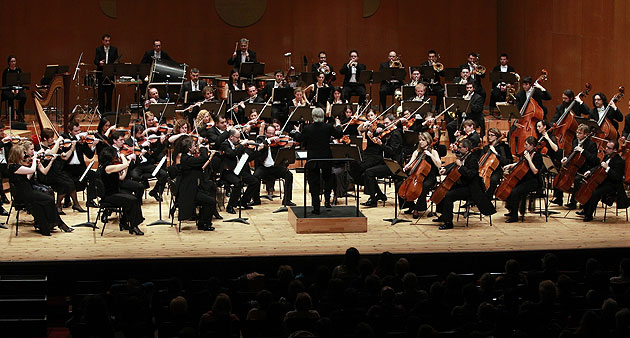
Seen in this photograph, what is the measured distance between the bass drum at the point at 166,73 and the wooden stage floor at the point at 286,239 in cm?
437

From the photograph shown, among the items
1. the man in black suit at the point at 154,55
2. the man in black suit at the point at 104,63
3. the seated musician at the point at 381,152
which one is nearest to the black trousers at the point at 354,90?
the man in black suit at the point at 154,55

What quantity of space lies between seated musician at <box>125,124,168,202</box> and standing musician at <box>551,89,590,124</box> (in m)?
5.72

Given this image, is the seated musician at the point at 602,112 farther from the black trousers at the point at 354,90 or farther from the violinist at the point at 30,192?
the violinist at the point at 30,192

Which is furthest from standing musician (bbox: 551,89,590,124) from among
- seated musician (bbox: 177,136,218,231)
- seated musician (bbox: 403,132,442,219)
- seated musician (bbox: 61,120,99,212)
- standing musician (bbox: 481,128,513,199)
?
seated musician (bbox: 61,120,99,212)

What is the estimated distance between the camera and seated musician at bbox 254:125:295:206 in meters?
11.9

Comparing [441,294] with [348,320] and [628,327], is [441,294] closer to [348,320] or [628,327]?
[348,320]

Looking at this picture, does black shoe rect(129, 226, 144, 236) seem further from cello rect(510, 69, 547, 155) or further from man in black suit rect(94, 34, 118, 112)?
man in black suit rect(94, 34, 118, 112)

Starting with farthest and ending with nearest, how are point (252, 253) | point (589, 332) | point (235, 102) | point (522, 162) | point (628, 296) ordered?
point (235, 102)
point (522, 162)
point (252, 253)
point (628, 296)
point (589, 332)

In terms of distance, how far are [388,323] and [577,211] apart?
19.9 feet

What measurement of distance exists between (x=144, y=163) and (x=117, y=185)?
4.55 feet

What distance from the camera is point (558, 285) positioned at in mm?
7598

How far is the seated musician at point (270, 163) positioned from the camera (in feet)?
39.2

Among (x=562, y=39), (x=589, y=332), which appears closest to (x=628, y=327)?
(x=589, y=332)

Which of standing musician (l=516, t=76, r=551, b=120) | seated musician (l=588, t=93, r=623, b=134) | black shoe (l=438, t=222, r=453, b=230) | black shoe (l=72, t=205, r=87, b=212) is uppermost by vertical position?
standing musician (l=516, t=76, r=551, b=120)
